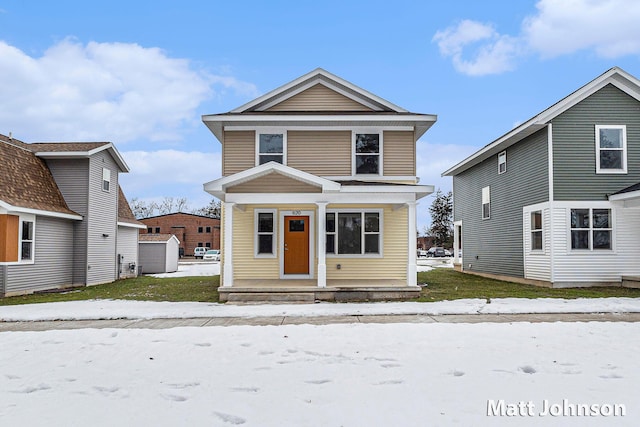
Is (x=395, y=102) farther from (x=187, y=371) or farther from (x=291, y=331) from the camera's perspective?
(x=187, y=371)

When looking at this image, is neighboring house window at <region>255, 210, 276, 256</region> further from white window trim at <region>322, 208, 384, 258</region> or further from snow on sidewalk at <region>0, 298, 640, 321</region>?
snow on sidewalk at <region>0, 298, 640, 321</region>

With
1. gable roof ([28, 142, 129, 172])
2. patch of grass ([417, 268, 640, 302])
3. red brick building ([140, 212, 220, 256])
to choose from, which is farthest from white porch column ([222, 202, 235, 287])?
red brick building ([140, 212, 220, 256])

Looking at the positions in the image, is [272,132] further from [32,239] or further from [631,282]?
[631,282]

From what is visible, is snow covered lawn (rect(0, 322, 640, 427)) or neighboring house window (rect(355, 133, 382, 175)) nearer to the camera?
snow covered lawn (rect(0, 322, 640, 427))

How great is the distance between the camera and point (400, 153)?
14.5m

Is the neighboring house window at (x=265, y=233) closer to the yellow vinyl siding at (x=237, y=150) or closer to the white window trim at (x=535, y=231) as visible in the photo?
the yellow vinyl siding at (x=237, y=150)

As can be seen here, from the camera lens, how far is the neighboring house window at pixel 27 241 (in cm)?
1457

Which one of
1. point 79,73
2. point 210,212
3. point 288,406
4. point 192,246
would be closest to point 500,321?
point 288,406

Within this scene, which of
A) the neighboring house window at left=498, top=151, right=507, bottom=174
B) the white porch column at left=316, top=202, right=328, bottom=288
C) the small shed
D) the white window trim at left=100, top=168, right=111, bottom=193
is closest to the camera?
the white porch column at left=316, top=202, right=328, bottom=288

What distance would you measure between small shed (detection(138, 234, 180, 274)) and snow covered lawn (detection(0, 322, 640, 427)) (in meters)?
18.1

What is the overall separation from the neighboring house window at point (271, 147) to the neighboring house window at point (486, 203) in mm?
10516

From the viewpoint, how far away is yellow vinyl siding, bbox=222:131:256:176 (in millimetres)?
14469

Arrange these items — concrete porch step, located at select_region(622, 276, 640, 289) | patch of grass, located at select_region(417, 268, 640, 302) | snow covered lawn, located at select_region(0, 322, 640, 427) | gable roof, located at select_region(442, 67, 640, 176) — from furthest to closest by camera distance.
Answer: gable roof, located at select_region(442, 67, 640, 176)
concrete porch step, located at select_region(622, 276, 640, 289)
patch of grass, located at select_region(417, 268, 640, 302)
snow covered lawn, located at select_region(0, 322, 640, 427)

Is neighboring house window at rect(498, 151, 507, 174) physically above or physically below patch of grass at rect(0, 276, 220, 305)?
above
